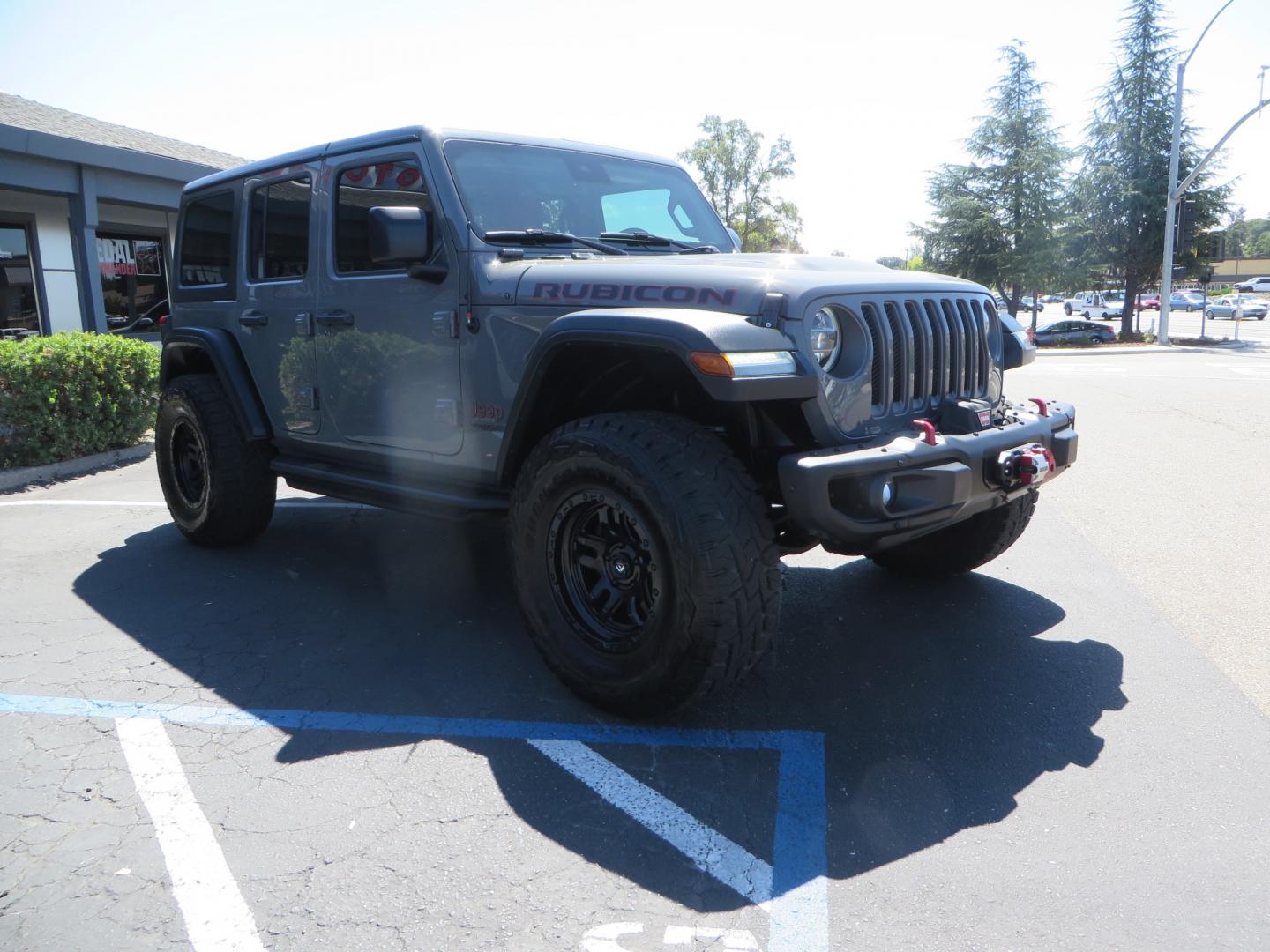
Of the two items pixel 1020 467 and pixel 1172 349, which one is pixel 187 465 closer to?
pixel 1020 467

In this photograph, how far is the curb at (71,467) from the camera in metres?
7.86

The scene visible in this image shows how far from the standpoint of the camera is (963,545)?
4.45 m

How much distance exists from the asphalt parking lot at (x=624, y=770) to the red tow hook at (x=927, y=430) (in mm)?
975

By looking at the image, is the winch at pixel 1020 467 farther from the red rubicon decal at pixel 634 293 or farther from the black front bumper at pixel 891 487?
the red rubicon decal at pixel 634 293

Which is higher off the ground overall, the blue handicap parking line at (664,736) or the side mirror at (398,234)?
the side mirror at (398,234)

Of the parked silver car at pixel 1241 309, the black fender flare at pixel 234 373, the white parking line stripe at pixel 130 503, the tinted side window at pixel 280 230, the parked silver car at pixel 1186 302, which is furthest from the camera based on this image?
the parked silver car at pixel 1186 302

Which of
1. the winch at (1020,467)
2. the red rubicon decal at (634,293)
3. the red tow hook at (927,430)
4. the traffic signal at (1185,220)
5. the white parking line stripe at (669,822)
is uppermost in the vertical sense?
the traffic signal at (1185,220)

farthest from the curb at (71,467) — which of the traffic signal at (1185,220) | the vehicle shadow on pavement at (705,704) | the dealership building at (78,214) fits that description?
the traffic signal at (1185,220)

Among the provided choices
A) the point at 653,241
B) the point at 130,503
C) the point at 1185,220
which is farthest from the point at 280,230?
the point at 1185,220

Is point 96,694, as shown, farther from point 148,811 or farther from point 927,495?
point 927,495

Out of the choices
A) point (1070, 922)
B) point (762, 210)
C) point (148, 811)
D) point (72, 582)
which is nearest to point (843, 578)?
point (1070, 922)

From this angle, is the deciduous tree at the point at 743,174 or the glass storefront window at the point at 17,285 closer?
the glass storefront window at the point at 17,285

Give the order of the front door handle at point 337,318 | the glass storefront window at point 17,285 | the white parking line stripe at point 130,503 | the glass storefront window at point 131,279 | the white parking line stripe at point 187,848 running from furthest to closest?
the glass storefront window at point 131,279, the glass storefront window at point 17,285, the white parking line stripe at point 130,503, the front door handle at point 337,318, the white parking line stripe at point 187,848

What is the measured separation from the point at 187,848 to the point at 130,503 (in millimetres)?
5176
